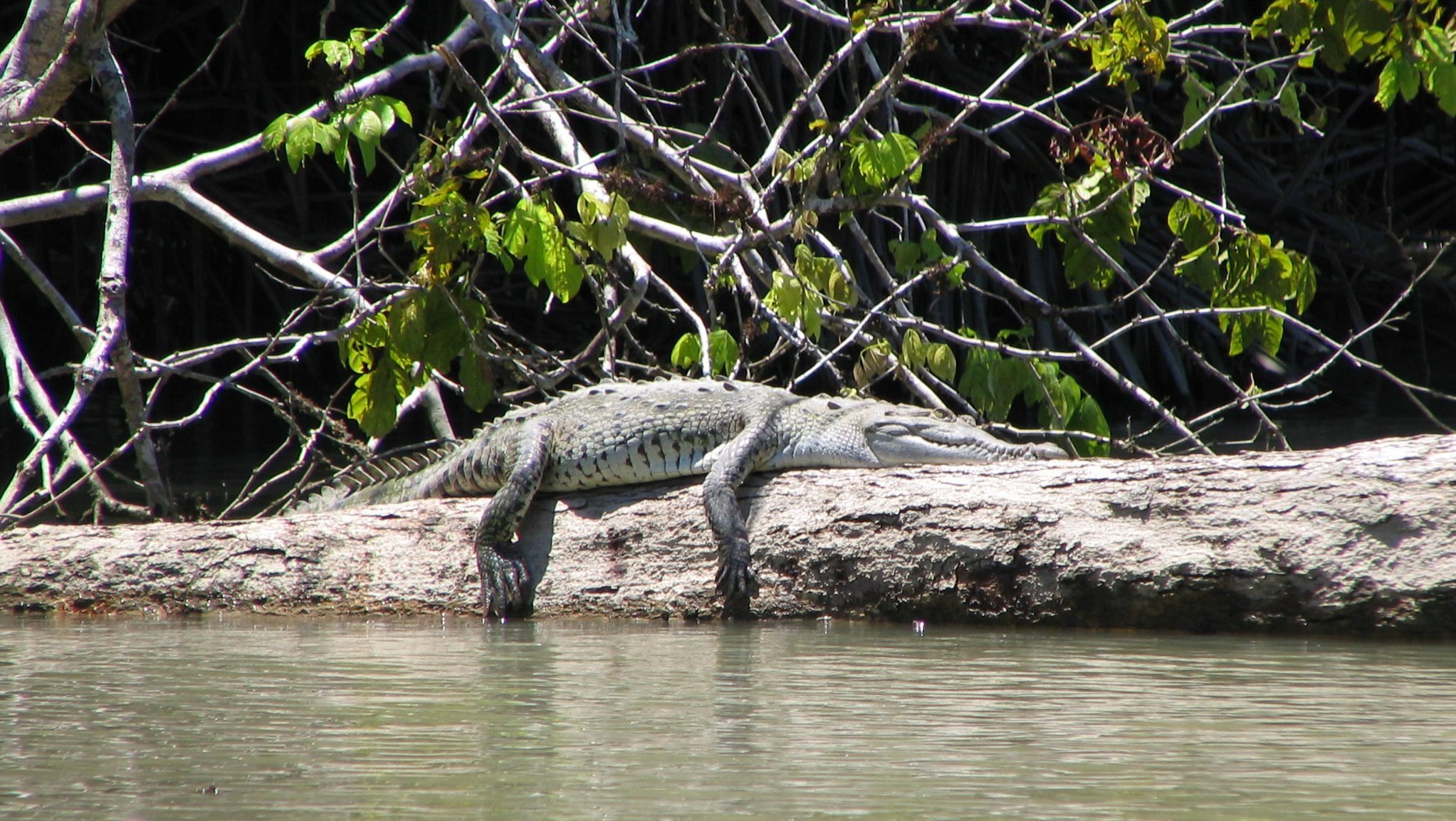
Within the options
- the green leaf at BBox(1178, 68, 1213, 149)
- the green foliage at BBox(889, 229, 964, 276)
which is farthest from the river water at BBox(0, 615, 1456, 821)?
the green leaf at BBox(1178, 68, 1213, 149)

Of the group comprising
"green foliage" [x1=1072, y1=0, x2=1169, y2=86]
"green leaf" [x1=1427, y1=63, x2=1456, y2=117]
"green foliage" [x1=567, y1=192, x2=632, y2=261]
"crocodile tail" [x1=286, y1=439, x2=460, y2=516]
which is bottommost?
"crocodile tail" [x1=286, y1=439, x2=460, y2=516]

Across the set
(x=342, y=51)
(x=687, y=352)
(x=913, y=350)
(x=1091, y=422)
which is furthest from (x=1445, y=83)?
(x=342, y=51)

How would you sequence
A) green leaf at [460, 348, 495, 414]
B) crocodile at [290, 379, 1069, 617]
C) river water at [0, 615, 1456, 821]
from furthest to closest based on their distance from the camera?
green leaf at [460, 348, 495, 414], crocodile at [290, 379, 1069, 617], river water at [0, 615, 1456, 821]

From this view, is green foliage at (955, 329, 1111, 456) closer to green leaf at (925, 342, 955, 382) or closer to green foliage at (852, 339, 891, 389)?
green leaf at (925, 342, 955, 382)

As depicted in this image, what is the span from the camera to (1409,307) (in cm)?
1032

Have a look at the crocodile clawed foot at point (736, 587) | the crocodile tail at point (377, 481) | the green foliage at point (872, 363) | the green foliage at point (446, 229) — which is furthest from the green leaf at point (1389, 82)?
the crocodile tail at point (377, 481)

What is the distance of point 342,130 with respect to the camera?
183 inches

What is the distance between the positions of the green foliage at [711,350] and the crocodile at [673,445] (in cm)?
29

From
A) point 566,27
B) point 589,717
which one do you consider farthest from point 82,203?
point 589,717

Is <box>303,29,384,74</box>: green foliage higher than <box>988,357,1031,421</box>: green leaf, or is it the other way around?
<box>303,29,384,74</box>: green foliage

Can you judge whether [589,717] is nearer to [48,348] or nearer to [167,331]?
[167,331]

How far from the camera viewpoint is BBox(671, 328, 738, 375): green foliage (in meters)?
5.39

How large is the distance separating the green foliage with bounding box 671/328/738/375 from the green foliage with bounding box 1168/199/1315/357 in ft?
4.94

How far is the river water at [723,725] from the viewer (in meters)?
2.32
